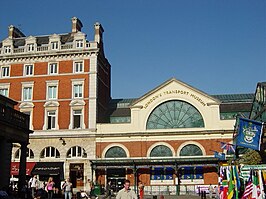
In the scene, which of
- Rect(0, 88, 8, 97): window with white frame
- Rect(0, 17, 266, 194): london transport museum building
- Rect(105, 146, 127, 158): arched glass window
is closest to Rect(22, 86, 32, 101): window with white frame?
Rect(0, 17, 266, 194): london transport museum building

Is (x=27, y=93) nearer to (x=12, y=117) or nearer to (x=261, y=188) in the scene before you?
(x=12, y=117)

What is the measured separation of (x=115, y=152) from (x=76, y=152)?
14.8 feet

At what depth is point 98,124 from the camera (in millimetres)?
44250

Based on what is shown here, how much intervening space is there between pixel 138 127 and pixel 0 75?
18.5m

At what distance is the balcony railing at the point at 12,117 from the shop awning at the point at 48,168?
19.5m

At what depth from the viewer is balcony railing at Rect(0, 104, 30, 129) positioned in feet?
68.3

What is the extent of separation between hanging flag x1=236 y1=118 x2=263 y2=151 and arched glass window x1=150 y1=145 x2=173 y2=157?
25.7 metres

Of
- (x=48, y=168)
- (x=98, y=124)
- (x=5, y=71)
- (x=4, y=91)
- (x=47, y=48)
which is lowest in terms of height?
(x=48, y=168)

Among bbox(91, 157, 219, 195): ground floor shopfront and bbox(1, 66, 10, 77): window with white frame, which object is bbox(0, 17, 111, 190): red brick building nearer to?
bbox(1, 66, 10, 77): window with white frame

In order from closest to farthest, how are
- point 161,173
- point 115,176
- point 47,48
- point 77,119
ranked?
point 161,173 → point 115,176 → point 77,119 → point 47,48

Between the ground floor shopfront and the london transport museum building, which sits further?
the london transport museum building

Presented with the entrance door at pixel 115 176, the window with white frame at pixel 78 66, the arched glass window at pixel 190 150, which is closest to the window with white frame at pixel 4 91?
the window with white frame at pixel 78 66

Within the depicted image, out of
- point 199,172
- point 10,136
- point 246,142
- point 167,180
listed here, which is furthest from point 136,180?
point 246,142

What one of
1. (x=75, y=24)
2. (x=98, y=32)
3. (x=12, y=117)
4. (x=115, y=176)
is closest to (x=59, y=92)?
(x=98, y=32)
